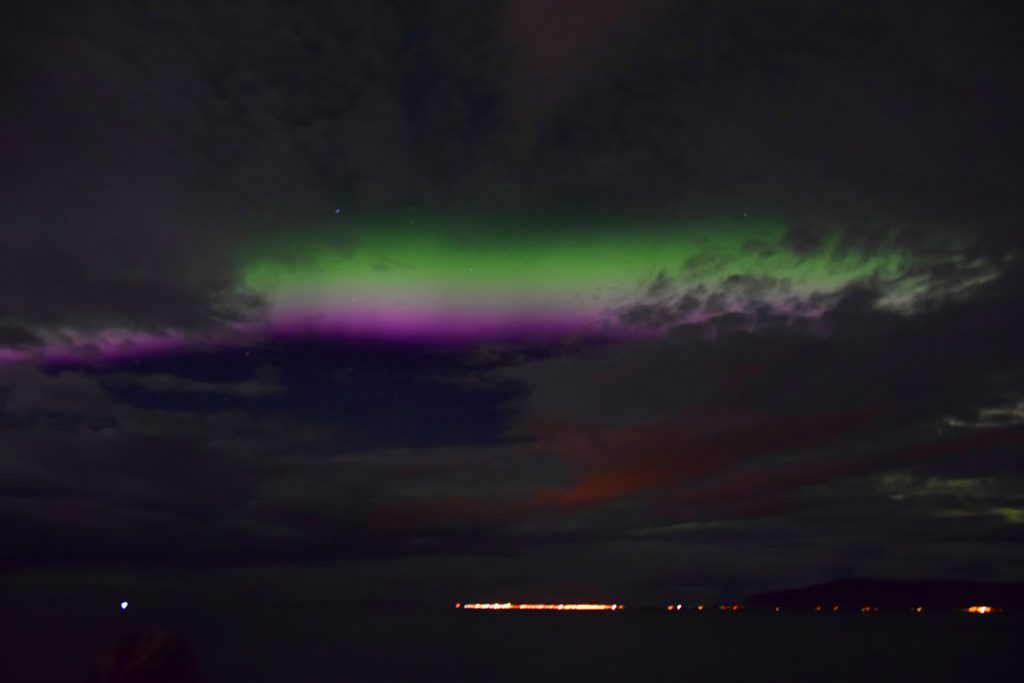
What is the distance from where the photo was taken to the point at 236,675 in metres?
95.4

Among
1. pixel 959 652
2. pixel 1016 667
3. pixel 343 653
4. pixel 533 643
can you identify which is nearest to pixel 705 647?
pixel 533 643

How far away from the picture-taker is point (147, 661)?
5.18m

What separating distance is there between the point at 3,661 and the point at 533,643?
8968cm

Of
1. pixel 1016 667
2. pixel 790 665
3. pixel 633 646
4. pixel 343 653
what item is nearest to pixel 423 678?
pixel 343 653

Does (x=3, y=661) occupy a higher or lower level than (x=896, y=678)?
higher

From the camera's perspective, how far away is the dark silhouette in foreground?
204 inches

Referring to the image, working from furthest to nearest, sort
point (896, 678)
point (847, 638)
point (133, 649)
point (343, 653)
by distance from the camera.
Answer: point (847, 638) < point (343, 653) < point (896, 678) < point (133, 649)

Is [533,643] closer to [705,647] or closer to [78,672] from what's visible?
[705,647]

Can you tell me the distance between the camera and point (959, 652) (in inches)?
5522

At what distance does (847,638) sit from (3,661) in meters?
155

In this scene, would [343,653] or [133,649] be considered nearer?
[133,649]

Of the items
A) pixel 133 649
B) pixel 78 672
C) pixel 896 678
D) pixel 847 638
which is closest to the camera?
pixel 133 649

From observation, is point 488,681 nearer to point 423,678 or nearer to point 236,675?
point 423,678

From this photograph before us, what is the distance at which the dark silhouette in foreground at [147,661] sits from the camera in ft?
17.0
